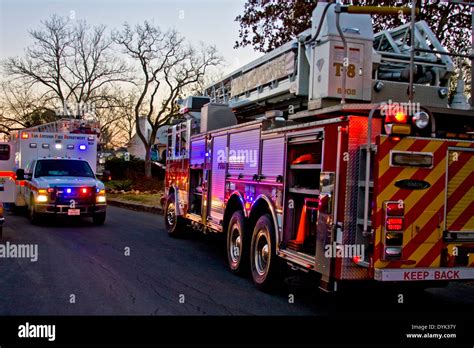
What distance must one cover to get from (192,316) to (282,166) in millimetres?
2238

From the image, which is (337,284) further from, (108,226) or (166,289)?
(108,226)

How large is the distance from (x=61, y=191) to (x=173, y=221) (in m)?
3.50

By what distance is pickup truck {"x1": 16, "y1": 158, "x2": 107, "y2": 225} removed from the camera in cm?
1431

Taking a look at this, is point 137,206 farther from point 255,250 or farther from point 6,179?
point 255,250

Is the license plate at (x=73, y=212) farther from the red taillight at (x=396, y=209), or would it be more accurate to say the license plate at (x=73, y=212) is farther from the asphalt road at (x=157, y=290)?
the red taillight at (x=396, y=209)

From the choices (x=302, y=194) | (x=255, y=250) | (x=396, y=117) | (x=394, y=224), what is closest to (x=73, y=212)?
(x=255, y=250)

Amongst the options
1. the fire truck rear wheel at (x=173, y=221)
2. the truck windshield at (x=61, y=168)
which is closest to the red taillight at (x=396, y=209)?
the fire truck rear wheel at (x=173, y=221)

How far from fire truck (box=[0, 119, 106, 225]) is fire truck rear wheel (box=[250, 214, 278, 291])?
678cm

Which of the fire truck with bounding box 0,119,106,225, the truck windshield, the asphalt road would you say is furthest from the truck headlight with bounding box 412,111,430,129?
the truck windshield

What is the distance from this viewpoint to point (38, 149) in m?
17.5

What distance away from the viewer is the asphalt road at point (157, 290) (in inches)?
259

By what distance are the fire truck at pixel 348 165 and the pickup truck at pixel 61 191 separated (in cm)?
525

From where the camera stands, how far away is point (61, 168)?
624 inches

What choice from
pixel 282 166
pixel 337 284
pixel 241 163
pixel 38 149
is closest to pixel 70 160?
pixel 38 149
